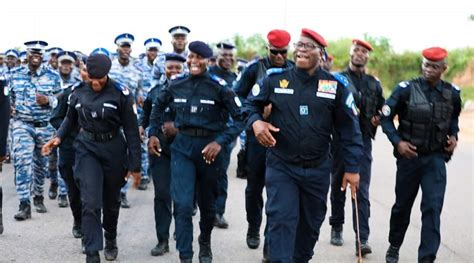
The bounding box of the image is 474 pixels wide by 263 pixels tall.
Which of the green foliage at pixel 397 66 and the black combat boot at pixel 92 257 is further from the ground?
the green foliage at pixel 397 66

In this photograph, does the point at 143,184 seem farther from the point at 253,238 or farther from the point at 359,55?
the point at 359,55

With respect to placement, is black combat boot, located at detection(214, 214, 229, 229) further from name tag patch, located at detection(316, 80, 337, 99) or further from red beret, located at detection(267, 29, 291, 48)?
name tag patch, located at detection(316, 80, 337, 99)

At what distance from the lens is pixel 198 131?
7.14 metres

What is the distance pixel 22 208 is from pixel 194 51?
3.58 meters

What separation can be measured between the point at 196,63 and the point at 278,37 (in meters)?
0.86

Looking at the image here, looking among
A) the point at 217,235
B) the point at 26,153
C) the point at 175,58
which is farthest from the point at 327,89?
the point at 26,153

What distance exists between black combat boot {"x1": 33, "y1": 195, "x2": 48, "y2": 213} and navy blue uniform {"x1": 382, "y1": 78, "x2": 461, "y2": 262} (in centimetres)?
476

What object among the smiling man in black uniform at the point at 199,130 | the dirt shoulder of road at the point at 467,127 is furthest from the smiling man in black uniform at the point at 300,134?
the dirt shoulder of road at the point at 467,127

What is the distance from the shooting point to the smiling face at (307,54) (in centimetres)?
586

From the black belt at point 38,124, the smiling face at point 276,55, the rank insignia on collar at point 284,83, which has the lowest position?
the black belt at point 38,124

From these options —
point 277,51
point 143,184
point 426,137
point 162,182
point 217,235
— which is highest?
point 277,51

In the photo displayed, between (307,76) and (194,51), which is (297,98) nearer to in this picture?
(307,76)

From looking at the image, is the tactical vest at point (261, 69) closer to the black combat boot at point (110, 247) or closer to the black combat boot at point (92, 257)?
the black combat boot at point (110, 247)

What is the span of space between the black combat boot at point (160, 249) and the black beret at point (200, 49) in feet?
6.47
